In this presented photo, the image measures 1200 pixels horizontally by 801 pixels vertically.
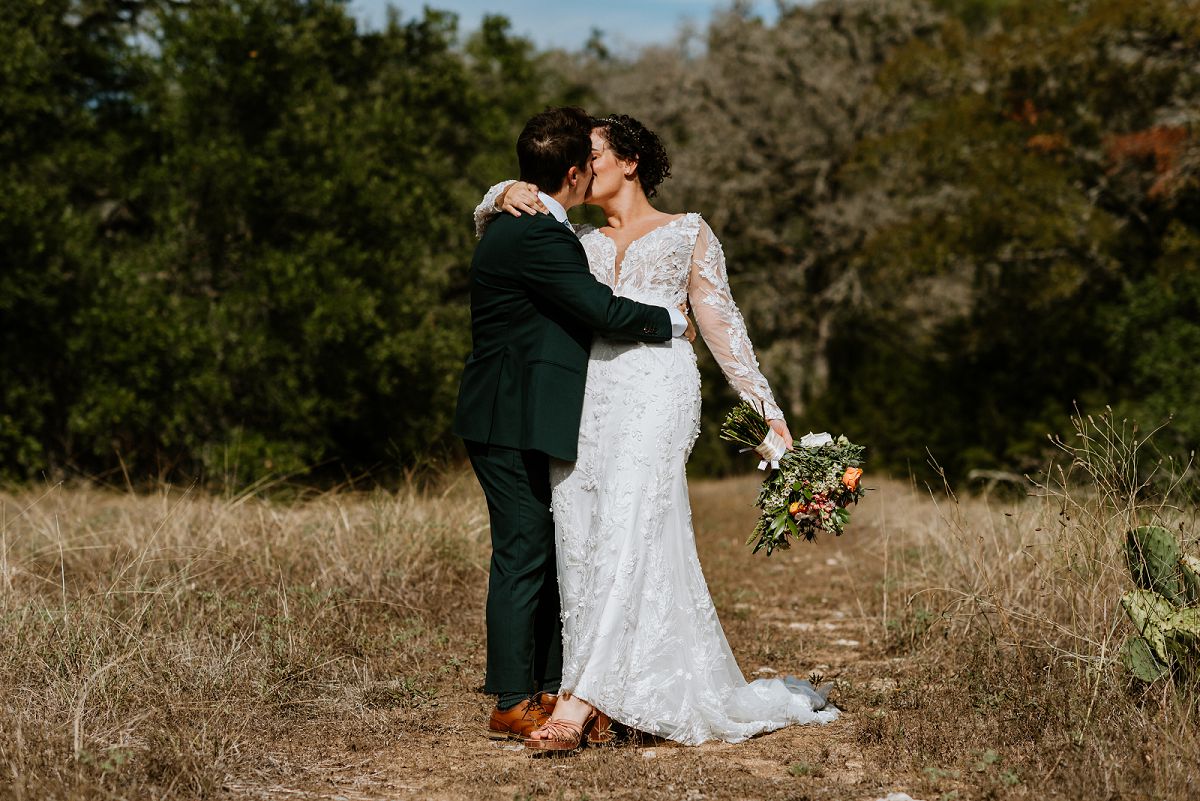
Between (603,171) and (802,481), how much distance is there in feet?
4.76

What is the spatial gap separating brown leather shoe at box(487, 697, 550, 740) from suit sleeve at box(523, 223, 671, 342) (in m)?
1.47

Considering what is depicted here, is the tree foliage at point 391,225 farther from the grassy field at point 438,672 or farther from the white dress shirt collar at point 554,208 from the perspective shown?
the white dress shirt collar at point 554,208

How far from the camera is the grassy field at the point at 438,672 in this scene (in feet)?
11.7

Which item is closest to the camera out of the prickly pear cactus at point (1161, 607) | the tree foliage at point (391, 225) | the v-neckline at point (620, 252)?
the prickly pear cactus at point (1161, 607)

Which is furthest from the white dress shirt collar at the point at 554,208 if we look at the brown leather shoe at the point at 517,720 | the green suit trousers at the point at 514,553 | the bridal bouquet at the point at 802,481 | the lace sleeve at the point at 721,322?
the brown leather shoe at the point at 517,720

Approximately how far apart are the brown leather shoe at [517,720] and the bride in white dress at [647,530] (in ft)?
0.59

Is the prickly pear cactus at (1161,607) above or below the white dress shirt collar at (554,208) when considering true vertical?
below

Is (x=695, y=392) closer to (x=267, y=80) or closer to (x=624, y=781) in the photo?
(x=624, y=781)

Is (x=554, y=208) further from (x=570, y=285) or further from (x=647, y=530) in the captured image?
(x=647, y=530)

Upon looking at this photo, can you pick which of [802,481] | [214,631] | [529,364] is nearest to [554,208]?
[529,364]

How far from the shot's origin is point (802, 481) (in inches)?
170

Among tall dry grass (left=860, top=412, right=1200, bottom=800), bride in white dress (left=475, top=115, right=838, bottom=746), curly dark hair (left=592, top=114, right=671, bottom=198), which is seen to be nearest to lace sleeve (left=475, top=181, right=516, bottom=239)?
bride in white dress (left=475, top=115, right=838, bottom=746)

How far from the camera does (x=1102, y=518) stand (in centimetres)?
485

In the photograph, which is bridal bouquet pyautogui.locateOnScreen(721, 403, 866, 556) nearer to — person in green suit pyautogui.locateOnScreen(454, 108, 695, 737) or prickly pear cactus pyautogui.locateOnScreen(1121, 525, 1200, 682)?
person in green suit pyautogui.locateOnScreen(454, 108, 695, 737)
